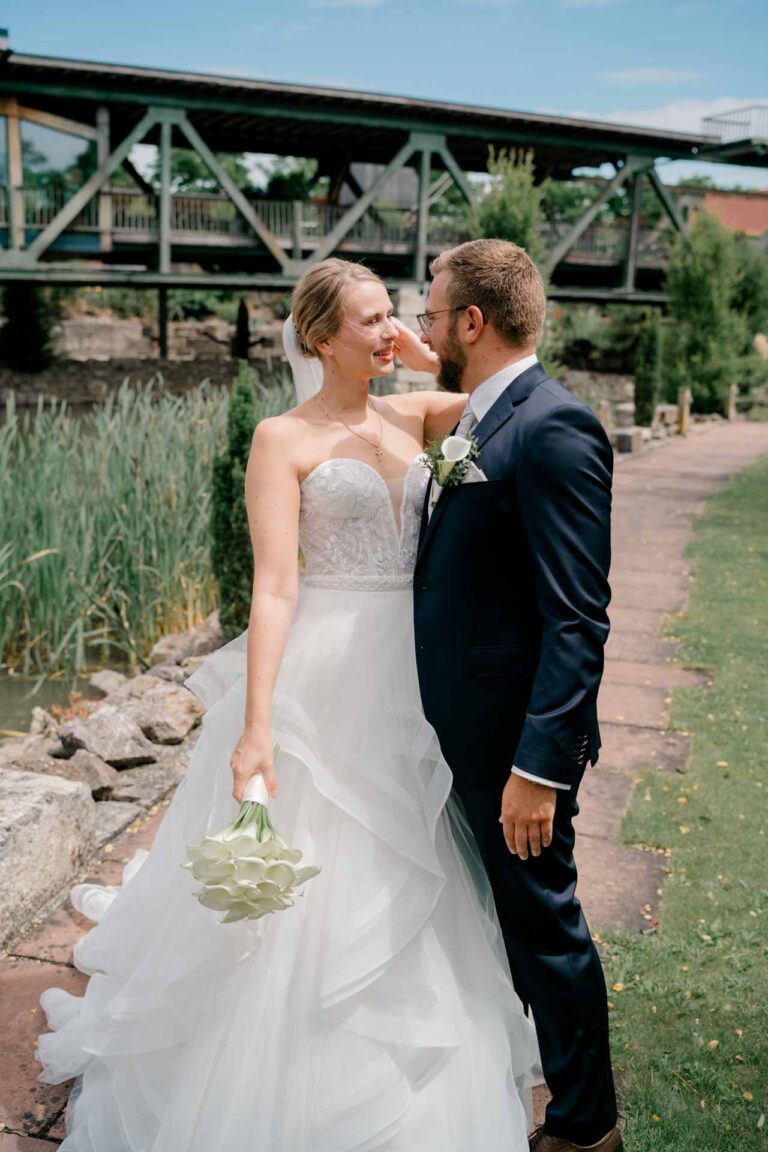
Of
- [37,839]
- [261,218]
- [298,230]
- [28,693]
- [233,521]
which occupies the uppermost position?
[261,218]

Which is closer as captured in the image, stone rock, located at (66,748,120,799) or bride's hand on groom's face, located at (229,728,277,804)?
bride's hand on groom's face, located at (229,728,277,804)

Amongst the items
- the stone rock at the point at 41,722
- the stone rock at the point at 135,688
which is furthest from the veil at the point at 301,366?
the stone rock at the point at 41,722

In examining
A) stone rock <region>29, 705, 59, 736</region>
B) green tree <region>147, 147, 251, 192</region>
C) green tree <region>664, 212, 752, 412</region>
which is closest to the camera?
stone rock <region>29, 705, 59, 736</region>

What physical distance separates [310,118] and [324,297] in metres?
18.5

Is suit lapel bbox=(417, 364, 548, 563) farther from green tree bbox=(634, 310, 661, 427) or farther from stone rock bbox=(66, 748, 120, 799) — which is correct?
green tree bbox=(634, 310, 661, 427)

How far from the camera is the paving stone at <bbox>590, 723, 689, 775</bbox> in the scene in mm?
4348

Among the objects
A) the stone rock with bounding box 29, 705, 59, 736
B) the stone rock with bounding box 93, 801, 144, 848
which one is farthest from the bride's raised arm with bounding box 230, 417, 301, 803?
the stone rock with bounding box 29, 705, 59, 736

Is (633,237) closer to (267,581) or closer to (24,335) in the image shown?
(24,335)

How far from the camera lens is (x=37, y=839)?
9.94ft

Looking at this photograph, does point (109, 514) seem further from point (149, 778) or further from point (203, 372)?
point (203, 372)

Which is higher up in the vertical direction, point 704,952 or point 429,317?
point 429,317

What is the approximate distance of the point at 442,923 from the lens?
82.6 inches

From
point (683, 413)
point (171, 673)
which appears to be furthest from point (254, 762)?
point (683, 413)

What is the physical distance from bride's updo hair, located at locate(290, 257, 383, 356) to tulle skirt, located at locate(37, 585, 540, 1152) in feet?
1.89
